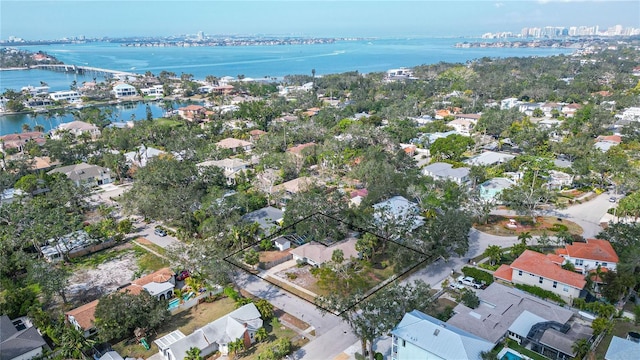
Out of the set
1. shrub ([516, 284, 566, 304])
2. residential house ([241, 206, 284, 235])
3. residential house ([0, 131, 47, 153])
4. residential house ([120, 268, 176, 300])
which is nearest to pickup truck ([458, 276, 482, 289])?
shrub ([516, 284, 566, 304])

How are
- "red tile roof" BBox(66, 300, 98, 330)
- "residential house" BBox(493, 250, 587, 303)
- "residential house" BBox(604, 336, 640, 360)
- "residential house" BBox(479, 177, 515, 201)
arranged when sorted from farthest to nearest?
1. "residential house" BBox(479, 177, 515, 201)
2. "residential house" BBox(493, 250, 587, 303)
3. "red tile roof" BBox(66, 300, 98, 330)
4. "residential house" BBox(604, 336, 640, 360)

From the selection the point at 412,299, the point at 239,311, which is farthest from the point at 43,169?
the point at 412,299

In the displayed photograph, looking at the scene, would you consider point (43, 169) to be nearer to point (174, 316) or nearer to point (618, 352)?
point (174, 316)

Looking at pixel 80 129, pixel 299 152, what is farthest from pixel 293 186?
pixel 80 129

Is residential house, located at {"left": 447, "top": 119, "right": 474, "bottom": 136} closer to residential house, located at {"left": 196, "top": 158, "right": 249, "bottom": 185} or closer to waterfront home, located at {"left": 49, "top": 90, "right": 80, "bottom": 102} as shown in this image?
residential house, located at {"left": 196, "top": 158, "right": 249, "bottom": 185}

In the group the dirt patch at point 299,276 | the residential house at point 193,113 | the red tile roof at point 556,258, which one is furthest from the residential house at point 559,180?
the residential house at point 193,113

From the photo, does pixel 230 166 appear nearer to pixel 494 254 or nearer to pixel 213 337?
pixel 213 337
